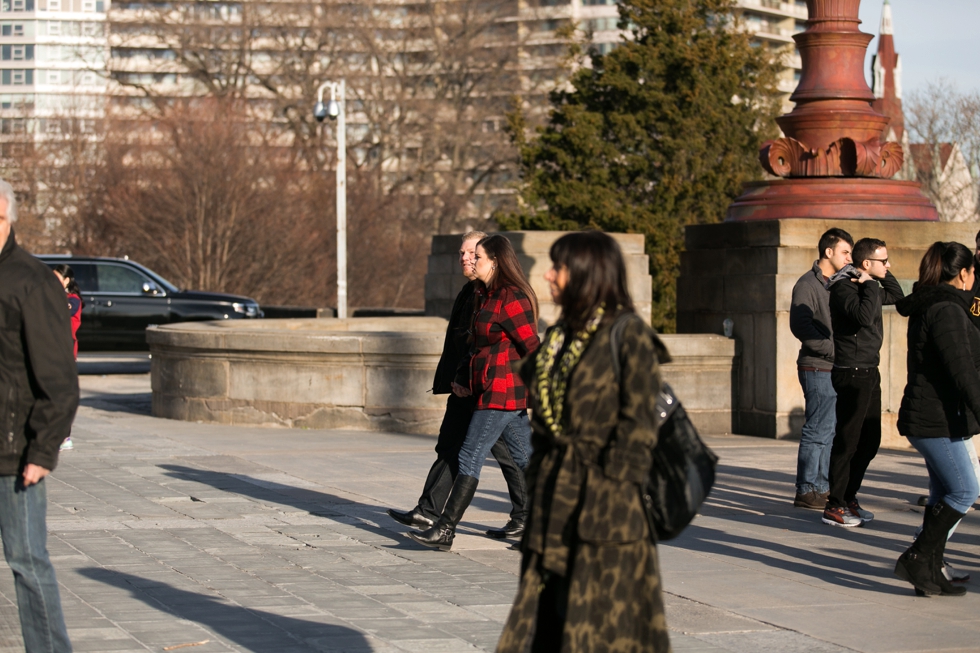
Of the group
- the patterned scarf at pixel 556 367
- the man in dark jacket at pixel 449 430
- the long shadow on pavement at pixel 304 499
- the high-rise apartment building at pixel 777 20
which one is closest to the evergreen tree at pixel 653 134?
the long shadow on pavement at pixel 304 499

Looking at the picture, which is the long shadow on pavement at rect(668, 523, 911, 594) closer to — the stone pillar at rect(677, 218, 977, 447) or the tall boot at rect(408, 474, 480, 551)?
the tall boot at rect(408, 474, 480, 551)

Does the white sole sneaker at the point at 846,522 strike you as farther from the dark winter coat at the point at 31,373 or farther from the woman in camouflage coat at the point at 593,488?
the dark winter coat at the point at 31,373

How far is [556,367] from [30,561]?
1927 mm

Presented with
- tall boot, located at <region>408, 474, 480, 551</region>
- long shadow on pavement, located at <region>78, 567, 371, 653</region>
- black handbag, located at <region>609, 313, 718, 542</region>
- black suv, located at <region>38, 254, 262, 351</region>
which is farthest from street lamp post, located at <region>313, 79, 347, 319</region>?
black handbag, located at <region>609, 313, 718, 542</region>

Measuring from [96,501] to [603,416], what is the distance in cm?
597

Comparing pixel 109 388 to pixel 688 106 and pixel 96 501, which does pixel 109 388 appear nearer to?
pixel 96 501

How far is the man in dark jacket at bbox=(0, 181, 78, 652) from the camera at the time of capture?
451 centimetres

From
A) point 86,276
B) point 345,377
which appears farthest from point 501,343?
point 86,276

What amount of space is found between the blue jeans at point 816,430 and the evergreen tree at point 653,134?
2703 cm

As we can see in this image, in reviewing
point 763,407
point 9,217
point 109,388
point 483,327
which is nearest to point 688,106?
point 109,388

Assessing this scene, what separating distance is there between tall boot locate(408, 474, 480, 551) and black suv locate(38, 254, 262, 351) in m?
16.5

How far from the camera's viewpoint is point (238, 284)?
114 feet

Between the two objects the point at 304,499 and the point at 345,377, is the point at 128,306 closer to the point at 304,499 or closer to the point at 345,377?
the point at 345,377

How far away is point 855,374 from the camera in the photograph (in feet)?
28.0
